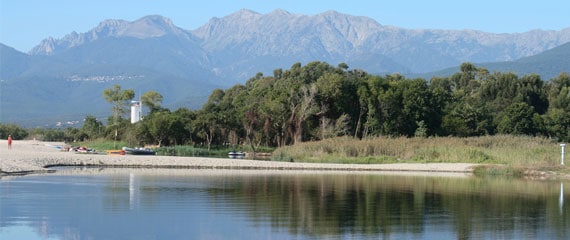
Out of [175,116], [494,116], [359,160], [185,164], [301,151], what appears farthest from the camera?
[494,116]

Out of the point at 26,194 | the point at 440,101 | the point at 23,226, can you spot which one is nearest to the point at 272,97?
the point at 440,101

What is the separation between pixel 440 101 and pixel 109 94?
168ft

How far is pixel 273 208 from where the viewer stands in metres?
27.7

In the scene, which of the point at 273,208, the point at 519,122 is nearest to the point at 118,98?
the point at 519,122

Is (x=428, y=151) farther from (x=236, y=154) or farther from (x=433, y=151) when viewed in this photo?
(x=236, y=154)

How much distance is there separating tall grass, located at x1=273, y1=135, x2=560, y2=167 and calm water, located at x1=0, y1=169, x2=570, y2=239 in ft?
36.3

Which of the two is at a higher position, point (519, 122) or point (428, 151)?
point (519, 122)

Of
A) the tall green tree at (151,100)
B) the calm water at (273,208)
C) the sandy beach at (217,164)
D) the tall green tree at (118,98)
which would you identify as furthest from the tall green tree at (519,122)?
the tall green tree at (118,98)

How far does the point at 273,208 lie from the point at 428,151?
29.4 metres

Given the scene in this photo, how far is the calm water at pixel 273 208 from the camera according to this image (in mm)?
22406

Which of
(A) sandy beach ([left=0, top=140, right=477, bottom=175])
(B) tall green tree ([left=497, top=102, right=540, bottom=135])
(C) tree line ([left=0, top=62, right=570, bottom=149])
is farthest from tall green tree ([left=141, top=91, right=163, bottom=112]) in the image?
(A) sandy beach ([left=0, top=140, right=477, bottom=175])

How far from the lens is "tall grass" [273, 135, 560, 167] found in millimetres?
52531

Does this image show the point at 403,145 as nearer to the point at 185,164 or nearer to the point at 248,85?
the point at 185,164

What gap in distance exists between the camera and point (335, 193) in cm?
3338
